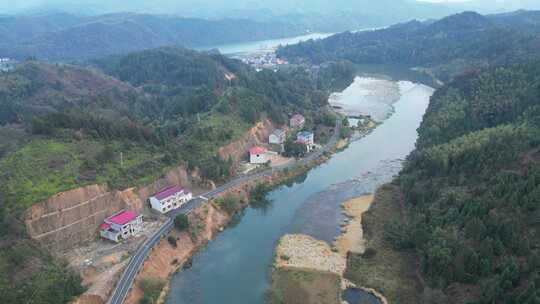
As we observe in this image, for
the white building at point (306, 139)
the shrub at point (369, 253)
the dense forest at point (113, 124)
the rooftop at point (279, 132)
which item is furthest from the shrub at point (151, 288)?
the rooftop at point (279, 132)

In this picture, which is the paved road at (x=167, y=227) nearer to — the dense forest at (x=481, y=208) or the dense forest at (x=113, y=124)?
the dense forest at (x=113, y=124)

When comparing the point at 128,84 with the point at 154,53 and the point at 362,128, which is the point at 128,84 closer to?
the point at 154,53

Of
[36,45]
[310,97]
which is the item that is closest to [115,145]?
[310,97]

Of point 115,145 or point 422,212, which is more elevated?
point 115,145

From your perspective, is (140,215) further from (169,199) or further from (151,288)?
(151,288)

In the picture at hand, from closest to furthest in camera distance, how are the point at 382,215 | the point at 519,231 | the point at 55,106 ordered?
the point at 519,231 < the point at 382,215 < the point at 55,106

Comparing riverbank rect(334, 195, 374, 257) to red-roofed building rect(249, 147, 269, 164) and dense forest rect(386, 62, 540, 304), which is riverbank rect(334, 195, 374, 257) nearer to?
dense forest rect(386, 62, 540, 304)
